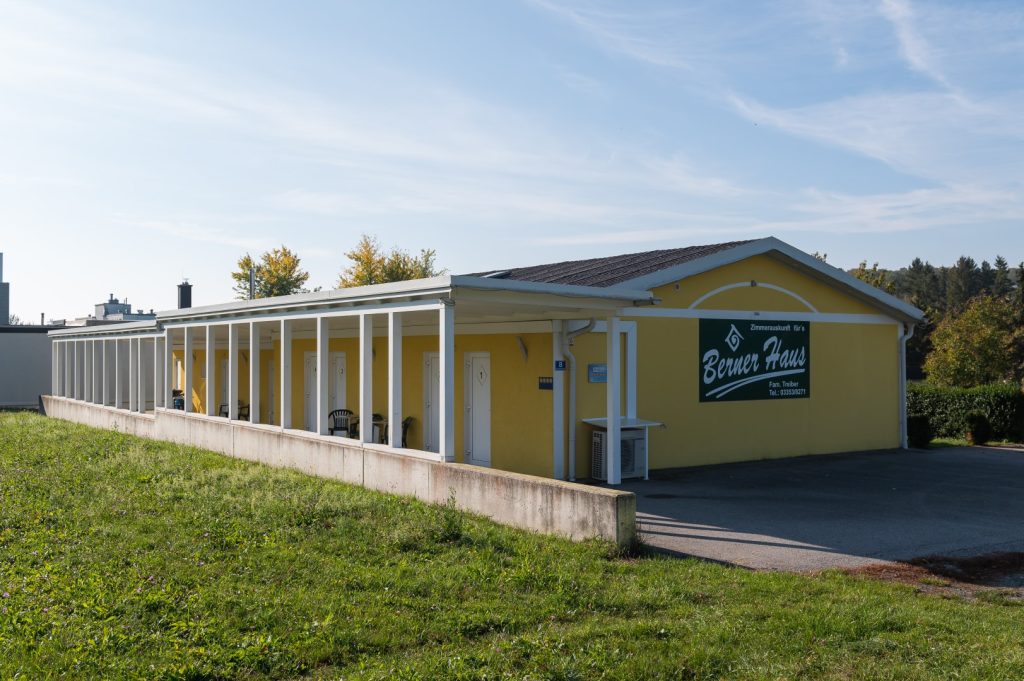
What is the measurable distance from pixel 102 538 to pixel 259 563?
2.18 m

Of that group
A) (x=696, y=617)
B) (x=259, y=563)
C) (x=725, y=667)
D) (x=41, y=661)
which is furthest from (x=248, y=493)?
(x=725, y=667)

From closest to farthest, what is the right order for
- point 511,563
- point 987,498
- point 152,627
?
point 152,627 → point 511,563 → point 987,498

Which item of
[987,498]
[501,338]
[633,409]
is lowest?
[987,498]

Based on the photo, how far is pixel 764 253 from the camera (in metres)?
17.2

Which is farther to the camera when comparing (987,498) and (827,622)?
(987,498)

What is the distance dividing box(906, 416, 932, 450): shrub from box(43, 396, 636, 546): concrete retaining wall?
41.1 ft

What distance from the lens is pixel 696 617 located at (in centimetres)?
668

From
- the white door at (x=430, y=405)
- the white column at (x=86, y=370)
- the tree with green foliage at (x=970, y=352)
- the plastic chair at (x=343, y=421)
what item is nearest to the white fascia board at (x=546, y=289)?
the white door at (x=430, y=405)

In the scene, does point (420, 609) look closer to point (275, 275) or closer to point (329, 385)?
point (329, 385)

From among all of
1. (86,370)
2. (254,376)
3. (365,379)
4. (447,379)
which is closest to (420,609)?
(447,379)

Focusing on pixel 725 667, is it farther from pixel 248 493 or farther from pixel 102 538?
pixel 248 493

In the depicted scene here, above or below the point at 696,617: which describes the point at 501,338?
above

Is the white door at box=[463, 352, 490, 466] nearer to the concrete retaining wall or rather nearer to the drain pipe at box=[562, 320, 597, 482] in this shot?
the drain pipe at box=[562, 320, 597, 482]

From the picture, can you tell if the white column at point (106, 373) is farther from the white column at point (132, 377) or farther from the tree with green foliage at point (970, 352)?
the tree with green foliage at point (970, 352)
